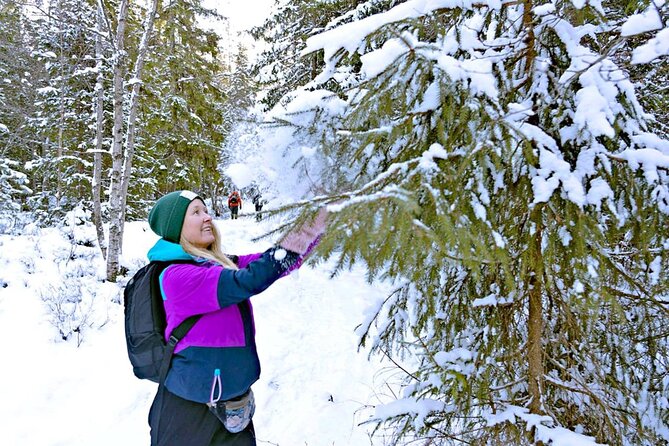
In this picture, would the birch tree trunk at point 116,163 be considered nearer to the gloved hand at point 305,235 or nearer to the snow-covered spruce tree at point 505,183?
the snow-covered spruce tree at point 505,183

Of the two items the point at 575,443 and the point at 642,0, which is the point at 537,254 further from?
the point at 642,0

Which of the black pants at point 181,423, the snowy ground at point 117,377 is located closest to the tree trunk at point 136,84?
the snowy ground at point 117,377

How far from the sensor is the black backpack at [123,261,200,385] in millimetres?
2188

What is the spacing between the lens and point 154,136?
38.9 ft

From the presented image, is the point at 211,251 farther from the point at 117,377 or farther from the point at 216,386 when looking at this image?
the point at 117,377

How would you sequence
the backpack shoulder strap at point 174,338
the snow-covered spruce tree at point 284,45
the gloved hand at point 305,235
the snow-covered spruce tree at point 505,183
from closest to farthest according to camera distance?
1. the snow-covered spruce tree at point 505,183
2. the gloved hand at point 305,235
3. the backpack shoulder strap at point 174,338
4. the snow-covered spruce tree at point 284,45

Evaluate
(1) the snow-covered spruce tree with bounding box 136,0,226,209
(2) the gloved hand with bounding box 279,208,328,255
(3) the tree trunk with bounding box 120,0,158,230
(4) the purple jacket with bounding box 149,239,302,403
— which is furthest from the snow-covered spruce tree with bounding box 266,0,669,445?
(1) the snow-covered spruce tree with bounding box 136,0,226,209

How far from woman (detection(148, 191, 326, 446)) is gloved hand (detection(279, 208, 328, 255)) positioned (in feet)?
1.30

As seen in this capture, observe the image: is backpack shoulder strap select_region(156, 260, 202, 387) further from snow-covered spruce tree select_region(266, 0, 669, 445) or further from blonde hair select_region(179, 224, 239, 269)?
snow-covered spruce tree select_region(266, 0, 669, 445)

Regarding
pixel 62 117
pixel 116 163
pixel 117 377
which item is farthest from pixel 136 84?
pixel 62 117

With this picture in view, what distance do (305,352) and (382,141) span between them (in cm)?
528

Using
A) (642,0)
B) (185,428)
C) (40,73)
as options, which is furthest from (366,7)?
(40,73)

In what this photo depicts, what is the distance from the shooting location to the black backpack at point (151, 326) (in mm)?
2188

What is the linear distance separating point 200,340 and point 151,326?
31cm
